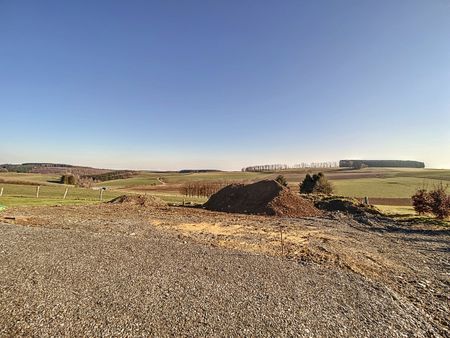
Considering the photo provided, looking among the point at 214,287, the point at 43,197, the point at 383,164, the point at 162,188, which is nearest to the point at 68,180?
the point at 162,188

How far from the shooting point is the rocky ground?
525cm

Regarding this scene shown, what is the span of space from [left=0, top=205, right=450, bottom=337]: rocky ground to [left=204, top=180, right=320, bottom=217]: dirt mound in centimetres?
1117

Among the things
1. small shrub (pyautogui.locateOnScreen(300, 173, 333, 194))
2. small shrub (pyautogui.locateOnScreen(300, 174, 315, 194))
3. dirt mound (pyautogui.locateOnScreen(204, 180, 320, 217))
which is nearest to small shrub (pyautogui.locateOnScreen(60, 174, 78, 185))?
dirt mound (pyautogui.locateOnScreen(204, 180, 320, 217))

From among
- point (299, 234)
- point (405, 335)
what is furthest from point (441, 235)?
point (405, 335)

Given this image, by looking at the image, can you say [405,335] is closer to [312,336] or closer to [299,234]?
[312,336]

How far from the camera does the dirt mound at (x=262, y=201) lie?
80.4ft

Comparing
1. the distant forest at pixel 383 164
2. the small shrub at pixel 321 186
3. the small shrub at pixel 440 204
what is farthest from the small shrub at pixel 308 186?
the distant forest at pixel 383 164

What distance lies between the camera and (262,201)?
86.0 feet

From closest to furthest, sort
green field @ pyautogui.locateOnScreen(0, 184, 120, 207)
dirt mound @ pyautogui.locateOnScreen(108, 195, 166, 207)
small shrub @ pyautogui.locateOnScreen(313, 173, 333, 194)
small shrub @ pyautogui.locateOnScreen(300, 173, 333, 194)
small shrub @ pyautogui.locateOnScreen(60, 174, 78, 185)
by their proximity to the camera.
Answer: green field @ pyautogui.locateOnScreen(0, 184, 120, 207) < dirt mound @ pyautogui.locateOnScreen(108, 195, 166, 207) < small shrub @ pyautogui.locateOnScreen(313, 173, 333, 194) < small shrub @ pyautogui.locateOnScreen(300, 173, 333, 194) < small shrub @ pyautogui.locateOnScreen(60, 174, 78, 185)

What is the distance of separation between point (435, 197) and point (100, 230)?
22.6 meters

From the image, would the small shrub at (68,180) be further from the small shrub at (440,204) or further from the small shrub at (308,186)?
the small shrub at (440,204)

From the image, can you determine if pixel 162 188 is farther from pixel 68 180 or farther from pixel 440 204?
pixel 440 204

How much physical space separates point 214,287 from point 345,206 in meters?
22.0

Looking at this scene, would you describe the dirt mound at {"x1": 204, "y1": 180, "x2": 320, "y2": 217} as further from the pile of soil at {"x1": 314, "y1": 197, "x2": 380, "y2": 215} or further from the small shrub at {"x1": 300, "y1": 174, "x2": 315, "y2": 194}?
the small shrub at {"x1": 300, "y1": 174, "x2": 315, "y2": 194}
